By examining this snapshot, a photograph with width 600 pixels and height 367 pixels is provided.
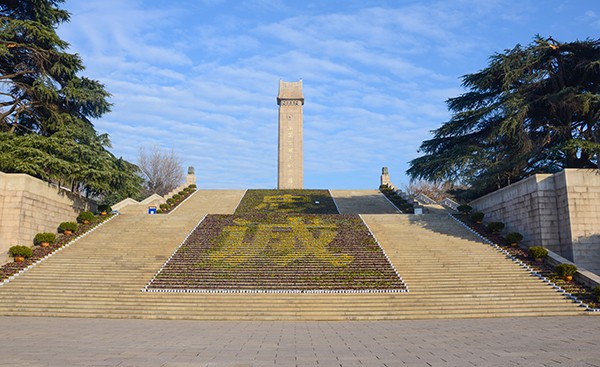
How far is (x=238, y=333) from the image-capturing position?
10.8 m

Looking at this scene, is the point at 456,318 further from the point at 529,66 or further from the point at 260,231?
the point at 529,66

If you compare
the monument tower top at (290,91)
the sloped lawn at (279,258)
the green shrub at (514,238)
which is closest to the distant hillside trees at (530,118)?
the green shrub at (514,238)

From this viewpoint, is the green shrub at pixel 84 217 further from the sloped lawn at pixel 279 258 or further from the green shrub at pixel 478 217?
the green shrub at pixel 478 217

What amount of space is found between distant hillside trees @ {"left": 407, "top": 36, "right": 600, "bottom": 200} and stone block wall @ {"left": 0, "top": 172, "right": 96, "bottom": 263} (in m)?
21.7

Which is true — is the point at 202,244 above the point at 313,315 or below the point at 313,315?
above

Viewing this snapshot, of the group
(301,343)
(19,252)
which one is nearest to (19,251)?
(19,252)

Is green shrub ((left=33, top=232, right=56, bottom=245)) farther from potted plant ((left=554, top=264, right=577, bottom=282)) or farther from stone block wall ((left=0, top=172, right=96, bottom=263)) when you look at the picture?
potted plant ((left=554, top=264, right=577, bottom=282))

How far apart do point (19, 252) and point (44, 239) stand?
5.86 feet

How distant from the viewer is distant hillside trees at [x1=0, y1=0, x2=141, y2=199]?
21953 millimetres

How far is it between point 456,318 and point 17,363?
40.8ft

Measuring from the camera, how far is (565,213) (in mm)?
20203

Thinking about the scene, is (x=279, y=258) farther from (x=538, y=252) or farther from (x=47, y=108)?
(x=47, y=108)

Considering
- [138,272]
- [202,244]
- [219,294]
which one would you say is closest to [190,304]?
[219,294]

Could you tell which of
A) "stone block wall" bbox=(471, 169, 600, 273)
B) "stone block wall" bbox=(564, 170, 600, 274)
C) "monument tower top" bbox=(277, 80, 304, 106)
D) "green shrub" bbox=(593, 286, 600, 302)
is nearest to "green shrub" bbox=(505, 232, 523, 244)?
"stone block wall" bbox=(471, 169, 600, 273)
